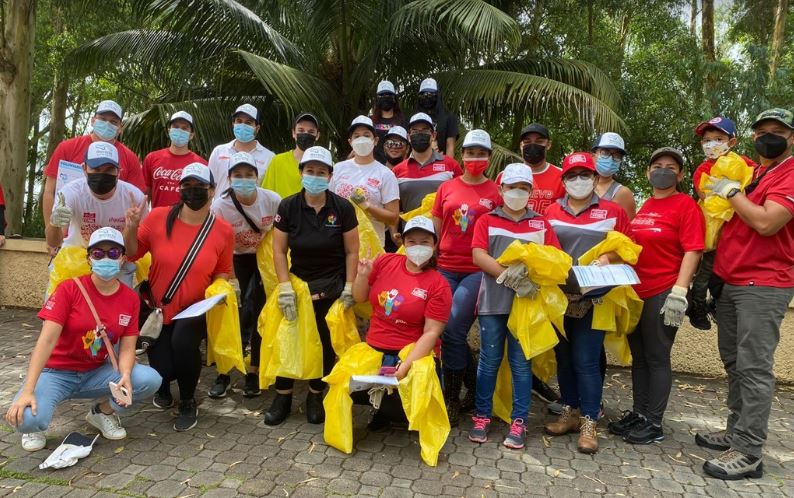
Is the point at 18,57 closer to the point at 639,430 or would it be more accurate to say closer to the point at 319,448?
the point at 319,448

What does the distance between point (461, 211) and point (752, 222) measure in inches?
70.9

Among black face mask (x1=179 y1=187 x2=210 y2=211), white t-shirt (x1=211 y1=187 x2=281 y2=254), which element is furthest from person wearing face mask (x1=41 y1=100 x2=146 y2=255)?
black face mask (x1=179 y1=187 x2=210 y2=211)

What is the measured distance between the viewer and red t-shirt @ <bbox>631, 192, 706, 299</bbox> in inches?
152

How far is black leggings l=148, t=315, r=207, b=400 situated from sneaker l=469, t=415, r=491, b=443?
1.98 m

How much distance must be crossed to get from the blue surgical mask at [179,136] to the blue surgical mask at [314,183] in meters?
1.56

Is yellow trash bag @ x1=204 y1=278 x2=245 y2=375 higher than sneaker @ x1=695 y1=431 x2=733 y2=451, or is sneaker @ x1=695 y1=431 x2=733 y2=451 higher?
yellow trash bag @ x1=204 y1=278 x2=245 y2=375

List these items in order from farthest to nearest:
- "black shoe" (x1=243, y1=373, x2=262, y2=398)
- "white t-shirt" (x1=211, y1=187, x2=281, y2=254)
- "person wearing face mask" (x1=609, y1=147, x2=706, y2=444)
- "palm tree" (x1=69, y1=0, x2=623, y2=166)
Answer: "palm tree" (x1=69, y1=0, x2=623, y2=166) → "black shoe" (x1=243, y1=373, x2=262, y2=398) → "white t-shirt" (x1=211, y1=187, x2=281, y2=254) → "person wearing face mask" (x1=609, y1=147, x2=706, y2=444)

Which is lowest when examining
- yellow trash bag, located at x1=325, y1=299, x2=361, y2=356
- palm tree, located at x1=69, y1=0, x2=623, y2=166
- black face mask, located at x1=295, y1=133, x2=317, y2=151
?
yellow trash bag, located at x1=325, y1=299, x2=361, y2=356

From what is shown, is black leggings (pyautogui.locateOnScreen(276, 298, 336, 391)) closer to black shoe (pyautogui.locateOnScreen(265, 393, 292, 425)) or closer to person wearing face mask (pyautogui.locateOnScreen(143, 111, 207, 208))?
black shoe (pyautogui.locateOnScreen(265, 393, 292, 425))

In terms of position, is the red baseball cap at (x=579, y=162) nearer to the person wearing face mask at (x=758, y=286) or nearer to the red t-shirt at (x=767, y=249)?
the person wearing face mask at (x=758, y=286)

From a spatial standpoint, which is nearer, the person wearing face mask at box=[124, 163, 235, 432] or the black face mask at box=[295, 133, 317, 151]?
the person wearing face mask at box=[124, 163, 235, 432]

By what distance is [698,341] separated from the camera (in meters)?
5.80

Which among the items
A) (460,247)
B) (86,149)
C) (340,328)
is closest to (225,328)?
(340,328)

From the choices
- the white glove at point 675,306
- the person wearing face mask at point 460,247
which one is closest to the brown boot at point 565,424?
the person wearing face mask at point 460,247
